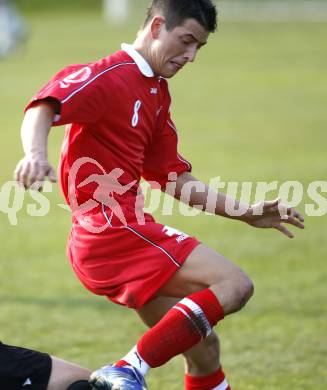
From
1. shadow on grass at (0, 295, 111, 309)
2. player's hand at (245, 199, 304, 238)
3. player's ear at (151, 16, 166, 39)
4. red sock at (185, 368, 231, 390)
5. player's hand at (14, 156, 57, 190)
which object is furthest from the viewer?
shadow on grass at (0, 295, 111, 309)

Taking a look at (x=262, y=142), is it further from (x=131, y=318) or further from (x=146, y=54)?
(x=146, y=54)

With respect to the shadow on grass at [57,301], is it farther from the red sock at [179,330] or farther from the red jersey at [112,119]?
the red sock at [179,330]

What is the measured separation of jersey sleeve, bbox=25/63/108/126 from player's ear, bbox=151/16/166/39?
0.96ft

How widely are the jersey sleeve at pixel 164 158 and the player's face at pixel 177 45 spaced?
32cm

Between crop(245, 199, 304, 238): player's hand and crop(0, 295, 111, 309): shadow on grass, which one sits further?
crop(0, 295, 111, 309): shadow on grass

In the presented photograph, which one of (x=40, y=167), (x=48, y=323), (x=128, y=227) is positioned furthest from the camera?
(x=48, y=323)

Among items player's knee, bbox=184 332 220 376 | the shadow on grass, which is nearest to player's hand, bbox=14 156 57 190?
player's knee, bbox=184 332 220 376

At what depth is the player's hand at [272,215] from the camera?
4.44 m

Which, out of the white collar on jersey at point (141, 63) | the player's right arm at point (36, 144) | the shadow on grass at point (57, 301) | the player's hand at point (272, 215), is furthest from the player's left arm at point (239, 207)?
the shadow on grass at point (57, 301)

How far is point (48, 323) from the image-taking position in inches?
253

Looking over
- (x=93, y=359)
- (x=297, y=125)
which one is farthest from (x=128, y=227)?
(x=297, y=125)

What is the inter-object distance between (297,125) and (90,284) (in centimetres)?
1267

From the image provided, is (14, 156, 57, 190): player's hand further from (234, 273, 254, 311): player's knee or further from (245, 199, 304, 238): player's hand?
(245, 199, 304, 238): player's hand

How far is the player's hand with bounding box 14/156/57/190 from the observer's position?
3.48 m
